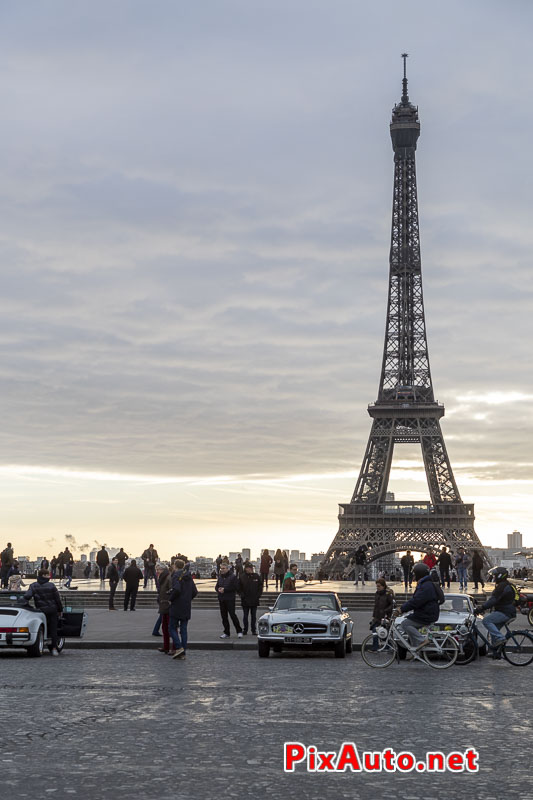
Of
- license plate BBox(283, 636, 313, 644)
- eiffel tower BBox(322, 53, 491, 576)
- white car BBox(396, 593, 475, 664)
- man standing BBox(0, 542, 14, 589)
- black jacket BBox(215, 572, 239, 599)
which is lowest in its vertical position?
license plate BBox(283, 636, 313, 644)

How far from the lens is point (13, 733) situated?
9.77 m

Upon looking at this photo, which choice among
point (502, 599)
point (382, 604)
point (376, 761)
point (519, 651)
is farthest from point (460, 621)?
point (376, 761)

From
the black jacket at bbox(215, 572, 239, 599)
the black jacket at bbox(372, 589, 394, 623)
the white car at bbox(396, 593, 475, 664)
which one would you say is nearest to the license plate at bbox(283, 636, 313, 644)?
the white car at bbox(396, 593, 475, 664)

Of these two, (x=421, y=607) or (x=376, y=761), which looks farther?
(x=421, y=607)

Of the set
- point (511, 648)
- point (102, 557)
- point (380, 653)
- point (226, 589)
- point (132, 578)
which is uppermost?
point (102, 557)

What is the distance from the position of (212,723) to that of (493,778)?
11.3 ft

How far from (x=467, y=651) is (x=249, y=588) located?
6.68 meters

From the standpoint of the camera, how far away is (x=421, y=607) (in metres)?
16.3

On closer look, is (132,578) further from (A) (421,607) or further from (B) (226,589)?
(A) (421,607)

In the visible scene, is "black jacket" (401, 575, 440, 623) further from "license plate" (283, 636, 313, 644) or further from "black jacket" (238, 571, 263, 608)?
"black jacket" (238, 571, 263, 608)

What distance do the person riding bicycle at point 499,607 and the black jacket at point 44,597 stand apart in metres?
7.57

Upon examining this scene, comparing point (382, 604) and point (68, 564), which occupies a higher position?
point (68, 564)

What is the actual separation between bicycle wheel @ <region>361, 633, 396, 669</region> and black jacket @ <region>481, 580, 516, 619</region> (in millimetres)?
1734

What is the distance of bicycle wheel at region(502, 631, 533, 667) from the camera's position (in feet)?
57.2
